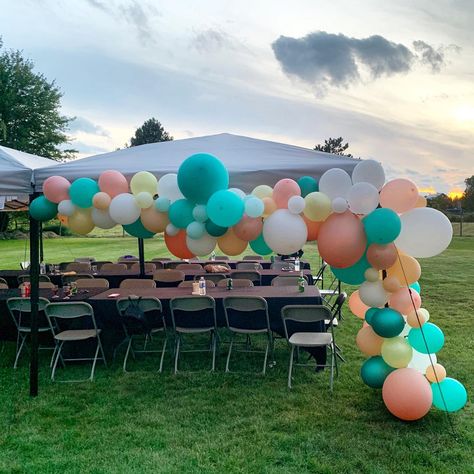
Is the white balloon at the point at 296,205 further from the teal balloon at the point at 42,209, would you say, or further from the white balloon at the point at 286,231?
the teal balloon at the point at 42,209

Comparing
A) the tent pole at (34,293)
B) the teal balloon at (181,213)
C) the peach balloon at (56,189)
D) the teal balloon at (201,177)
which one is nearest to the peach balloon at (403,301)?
the teal balloon at (201,177)

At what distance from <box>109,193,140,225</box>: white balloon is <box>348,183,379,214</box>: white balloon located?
1.87 metres

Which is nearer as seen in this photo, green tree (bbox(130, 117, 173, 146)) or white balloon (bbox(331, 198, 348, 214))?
white balloon (bbox(331, 198, 348, 214))

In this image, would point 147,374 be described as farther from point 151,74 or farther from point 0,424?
point 151,74

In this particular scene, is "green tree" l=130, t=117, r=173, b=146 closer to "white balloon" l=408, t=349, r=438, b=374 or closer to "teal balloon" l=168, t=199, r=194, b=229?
"teal balloon" l=168, t=199, r=194, b=229

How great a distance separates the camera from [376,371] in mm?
3998

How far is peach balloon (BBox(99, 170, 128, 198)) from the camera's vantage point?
413 cm

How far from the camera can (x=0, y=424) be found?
3.87 metres

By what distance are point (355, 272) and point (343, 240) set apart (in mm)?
663

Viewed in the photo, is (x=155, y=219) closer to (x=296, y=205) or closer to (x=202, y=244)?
(x=202, y=244)

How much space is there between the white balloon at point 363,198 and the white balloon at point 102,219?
2139 mm

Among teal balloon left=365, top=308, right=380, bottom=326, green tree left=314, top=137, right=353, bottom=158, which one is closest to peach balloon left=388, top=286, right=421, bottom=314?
teal balloon left=365, top=308, right=380, bottom=326

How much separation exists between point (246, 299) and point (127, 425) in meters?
1.89

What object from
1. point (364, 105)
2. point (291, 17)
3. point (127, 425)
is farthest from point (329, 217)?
point (364, 105)
